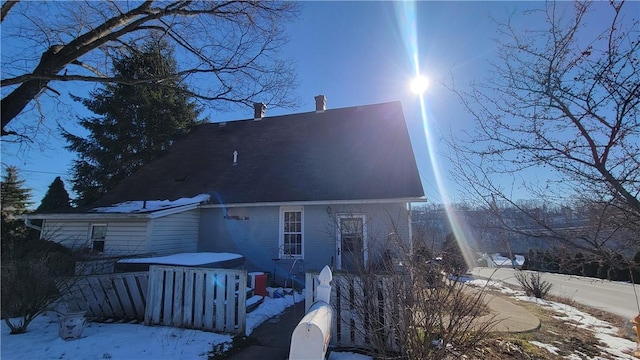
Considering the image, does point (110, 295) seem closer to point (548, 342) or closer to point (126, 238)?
point (126, 238)

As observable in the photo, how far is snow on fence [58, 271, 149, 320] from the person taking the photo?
632cm

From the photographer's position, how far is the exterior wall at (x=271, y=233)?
10539 mm

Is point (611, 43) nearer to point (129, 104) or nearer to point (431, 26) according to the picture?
point (431, 26)

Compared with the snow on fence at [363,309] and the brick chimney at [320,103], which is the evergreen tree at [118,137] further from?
the snow on fence at [363,309]

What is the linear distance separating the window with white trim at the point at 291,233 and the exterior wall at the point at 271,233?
0.52ft

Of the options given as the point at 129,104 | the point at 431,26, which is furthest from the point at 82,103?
the point at 431,26

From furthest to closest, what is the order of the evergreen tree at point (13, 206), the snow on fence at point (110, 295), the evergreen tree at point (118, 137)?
the evergreen tree at point (118, 137) < the evergreen tree at point (13, 206) < the snow on fence at point (110, 295)

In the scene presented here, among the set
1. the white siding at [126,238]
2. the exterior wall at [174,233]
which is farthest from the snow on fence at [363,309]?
the white siding at [126,238]

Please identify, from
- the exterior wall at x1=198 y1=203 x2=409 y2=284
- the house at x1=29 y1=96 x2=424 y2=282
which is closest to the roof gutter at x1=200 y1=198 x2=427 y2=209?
the house at x1=29 y1=96 x2=424 y2=282

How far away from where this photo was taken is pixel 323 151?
43.6 ft

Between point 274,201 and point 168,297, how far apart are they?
17.3 ft

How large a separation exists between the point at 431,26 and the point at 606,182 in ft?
14.1

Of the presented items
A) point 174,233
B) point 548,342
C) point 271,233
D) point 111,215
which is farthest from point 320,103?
point 548,342

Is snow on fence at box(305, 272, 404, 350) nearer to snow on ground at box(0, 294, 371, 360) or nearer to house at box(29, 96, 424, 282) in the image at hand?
snow on ground at box(0, 294, 371, 360)
